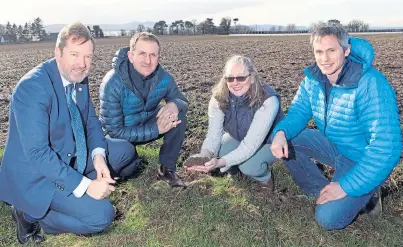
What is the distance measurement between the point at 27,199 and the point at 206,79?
9.47 metres

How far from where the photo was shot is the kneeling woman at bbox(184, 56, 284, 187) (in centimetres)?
423

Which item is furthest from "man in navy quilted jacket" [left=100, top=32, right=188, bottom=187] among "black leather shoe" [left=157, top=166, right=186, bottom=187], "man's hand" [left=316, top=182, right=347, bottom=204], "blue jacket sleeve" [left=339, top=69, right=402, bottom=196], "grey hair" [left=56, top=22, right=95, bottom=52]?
"blue jacket sleeve" [left=339, top=69, right=402, bottom=196]

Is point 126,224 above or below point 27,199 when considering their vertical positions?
below

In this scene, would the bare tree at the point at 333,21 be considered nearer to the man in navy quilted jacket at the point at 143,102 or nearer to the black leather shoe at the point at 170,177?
the man in navy quilted jacket at the point at 143,102

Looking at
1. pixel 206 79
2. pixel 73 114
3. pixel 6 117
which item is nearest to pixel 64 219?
pixel 73 114

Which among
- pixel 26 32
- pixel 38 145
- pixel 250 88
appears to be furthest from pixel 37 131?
pixel 26 32

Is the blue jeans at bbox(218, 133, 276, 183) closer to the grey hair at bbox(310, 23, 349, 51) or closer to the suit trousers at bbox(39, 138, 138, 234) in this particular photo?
the grey hair at bbox(310, 23, 349, 51)

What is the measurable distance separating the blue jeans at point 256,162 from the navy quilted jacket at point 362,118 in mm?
758

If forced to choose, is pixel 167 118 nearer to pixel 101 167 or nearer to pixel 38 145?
pixel 101 167

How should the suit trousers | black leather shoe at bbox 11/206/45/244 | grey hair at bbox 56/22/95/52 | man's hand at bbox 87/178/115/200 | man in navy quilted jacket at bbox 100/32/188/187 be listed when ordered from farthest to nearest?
man in navy quilted jacket at bbox 100/32/188/187 → black leather shoe at bbox 11/206/45/244 → the suit trousers → man's hand at bbox 87/178/115/200 → grey hair at bbox 56/22/95/52

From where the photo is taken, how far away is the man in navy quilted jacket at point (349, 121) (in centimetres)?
349

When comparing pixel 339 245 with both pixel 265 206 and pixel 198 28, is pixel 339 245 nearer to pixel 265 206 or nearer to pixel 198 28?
pixel 265 206

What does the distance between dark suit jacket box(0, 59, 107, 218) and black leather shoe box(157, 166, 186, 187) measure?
1256 millimetres

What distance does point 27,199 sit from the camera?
352 centimetres
